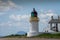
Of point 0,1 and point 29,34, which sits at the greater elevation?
point 0,1

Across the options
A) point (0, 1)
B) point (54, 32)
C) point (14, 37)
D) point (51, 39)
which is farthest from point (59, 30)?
point (0, 1)

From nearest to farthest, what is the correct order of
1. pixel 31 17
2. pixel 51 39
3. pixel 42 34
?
1. pixel 51 39
2. pixel 42 34
3. pixel 31 17

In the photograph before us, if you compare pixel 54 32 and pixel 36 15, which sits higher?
pixel 36 15

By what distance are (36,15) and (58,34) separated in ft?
3.48

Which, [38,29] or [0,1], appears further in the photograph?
[38,29]

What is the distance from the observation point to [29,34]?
871cm

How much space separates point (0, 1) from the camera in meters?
8.02

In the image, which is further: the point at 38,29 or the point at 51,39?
the point at 38,29

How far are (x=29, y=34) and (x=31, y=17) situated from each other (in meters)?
0.62

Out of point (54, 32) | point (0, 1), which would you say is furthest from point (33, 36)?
point (0, 1)

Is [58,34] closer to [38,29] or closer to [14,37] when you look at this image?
[38,29]

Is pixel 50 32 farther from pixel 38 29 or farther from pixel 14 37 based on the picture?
pixel 14 37

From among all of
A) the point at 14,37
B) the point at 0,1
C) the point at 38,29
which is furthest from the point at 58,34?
the point at 0,1

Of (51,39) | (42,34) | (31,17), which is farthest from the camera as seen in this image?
(31,17)
